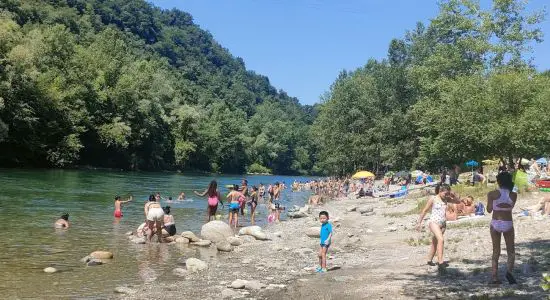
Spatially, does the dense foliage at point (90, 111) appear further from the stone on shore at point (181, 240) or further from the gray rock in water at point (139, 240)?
the stone on shore at point (181, 240)

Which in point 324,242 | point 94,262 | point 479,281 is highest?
point 324,242

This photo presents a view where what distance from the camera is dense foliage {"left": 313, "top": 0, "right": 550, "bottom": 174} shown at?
2619cm

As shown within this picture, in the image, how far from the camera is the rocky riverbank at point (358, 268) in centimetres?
877

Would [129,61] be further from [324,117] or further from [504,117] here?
[504,117]

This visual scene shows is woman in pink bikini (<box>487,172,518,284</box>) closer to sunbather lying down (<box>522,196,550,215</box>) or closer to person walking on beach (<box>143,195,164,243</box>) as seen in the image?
sunbather lying down (<box>522,196,550,215</box>)

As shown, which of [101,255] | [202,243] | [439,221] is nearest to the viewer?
[439,221]

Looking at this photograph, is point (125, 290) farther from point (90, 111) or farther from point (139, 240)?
point (90, 111)

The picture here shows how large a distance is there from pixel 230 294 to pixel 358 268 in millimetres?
3439

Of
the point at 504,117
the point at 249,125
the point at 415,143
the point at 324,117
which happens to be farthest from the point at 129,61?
the point at 504,117

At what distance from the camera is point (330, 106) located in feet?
251

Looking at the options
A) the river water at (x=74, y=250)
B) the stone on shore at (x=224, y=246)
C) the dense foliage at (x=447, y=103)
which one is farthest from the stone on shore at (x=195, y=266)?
the dense foliage at (x=447, y=103)

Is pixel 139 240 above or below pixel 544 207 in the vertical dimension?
below

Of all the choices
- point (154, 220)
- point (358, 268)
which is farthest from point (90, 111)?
point (358, 268)

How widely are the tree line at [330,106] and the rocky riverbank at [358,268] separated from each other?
1171cm
